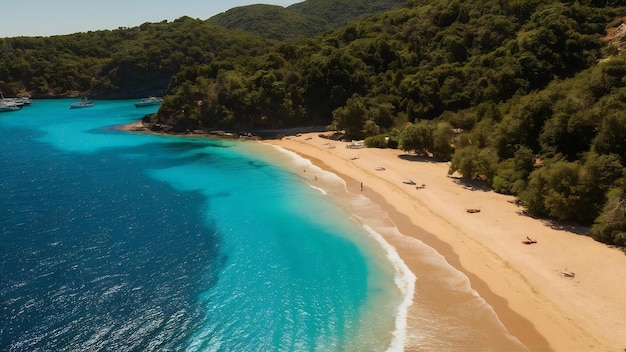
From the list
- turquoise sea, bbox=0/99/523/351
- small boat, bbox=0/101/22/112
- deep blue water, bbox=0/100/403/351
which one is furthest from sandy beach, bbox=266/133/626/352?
small boat, bbox=0/101/22/112

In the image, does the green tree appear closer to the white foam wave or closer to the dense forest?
the dense forest

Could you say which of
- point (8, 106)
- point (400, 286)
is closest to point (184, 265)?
point (400, 286)

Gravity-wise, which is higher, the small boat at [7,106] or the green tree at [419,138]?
the small boat at [7,106]

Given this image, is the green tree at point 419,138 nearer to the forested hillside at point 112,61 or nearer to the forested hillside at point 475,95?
the forested hillside at point 475,95

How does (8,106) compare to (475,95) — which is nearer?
(475,95)

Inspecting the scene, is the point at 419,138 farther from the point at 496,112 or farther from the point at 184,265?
the point at 184,265

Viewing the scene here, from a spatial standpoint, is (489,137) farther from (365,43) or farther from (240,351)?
(365,43)

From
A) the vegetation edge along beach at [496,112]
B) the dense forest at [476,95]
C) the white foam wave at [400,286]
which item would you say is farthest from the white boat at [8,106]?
the white foam wave at [400,286]
